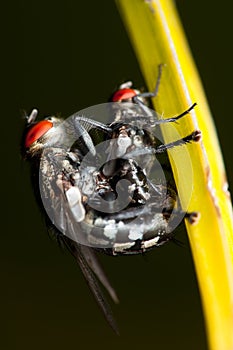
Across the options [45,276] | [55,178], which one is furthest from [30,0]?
[55,178]

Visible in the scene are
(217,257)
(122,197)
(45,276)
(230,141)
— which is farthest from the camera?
(45,276)

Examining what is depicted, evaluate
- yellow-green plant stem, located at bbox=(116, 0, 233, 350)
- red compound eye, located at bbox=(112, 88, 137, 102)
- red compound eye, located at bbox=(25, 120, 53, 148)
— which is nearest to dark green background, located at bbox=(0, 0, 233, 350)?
red compound eye, located at bbox=(112, 88, 137, 102)

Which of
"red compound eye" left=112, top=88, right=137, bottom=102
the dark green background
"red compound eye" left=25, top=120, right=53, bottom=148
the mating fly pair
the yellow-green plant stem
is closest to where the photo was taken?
the yellow-green plant stem

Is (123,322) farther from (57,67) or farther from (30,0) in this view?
(30,0)

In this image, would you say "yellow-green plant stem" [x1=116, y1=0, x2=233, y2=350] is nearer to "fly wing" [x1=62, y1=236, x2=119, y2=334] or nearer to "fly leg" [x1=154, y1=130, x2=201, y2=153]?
"fly leg" [x1=154, y1=130, x2=201, y2=153]

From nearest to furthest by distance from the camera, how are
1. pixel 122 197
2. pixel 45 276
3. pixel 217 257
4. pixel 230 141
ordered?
pixel 217 257 < pixel 122 197 < pixel 230 141 < pixel 45 276

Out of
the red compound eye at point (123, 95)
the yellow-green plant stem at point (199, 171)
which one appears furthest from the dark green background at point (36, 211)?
the yellow-green plant stem at point (199, 171)
